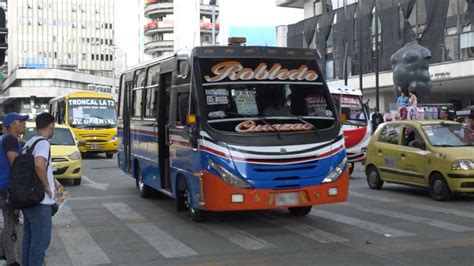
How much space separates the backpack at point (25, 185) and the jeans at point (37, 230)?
11 cm

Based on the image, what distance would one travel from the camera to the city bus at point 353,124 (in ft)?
54.4

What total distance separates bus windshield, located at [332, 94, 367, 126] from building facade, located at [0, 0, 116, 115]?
361 feet

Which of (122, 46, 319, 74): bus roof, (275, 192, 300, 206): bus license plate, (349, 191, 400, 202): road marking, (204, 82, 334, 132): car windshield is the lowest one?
(349, 191, 400, 202): road marking

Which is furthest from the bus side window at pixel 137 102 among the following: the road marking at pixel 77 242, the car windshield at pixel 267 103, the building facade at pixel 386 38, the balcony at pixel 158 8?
the balcony at pixel 158 8

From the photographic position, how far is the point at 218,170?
832 cm

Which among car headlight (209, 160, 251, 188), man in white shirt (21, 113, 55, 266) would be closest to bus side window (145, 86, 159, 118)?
car headlight (209, 160, 251, 188)

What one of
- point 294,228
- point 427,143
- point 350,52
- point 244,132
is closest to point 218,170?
point 244,132

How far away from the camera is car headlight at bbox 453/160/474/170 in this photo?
1098 cm

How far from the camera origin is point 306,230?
8.73 metres

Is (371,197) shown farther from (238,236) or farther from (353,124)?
(353,124)

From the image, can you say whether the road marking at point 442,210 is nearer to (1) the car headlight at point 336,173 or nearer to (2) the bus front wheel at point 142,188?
(1) the car headlight at point 336,173

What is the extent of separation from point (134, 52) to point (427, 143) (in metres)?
127

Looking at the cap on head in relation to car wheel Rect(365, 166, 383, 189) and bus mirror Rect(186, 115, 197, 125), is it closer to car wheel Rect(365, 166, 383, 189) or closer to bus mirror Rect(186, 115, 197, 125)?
bus mirror Rect(186, 115, 197, 125)

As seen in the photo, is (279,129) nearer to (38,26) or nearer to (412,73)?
(412,73)
